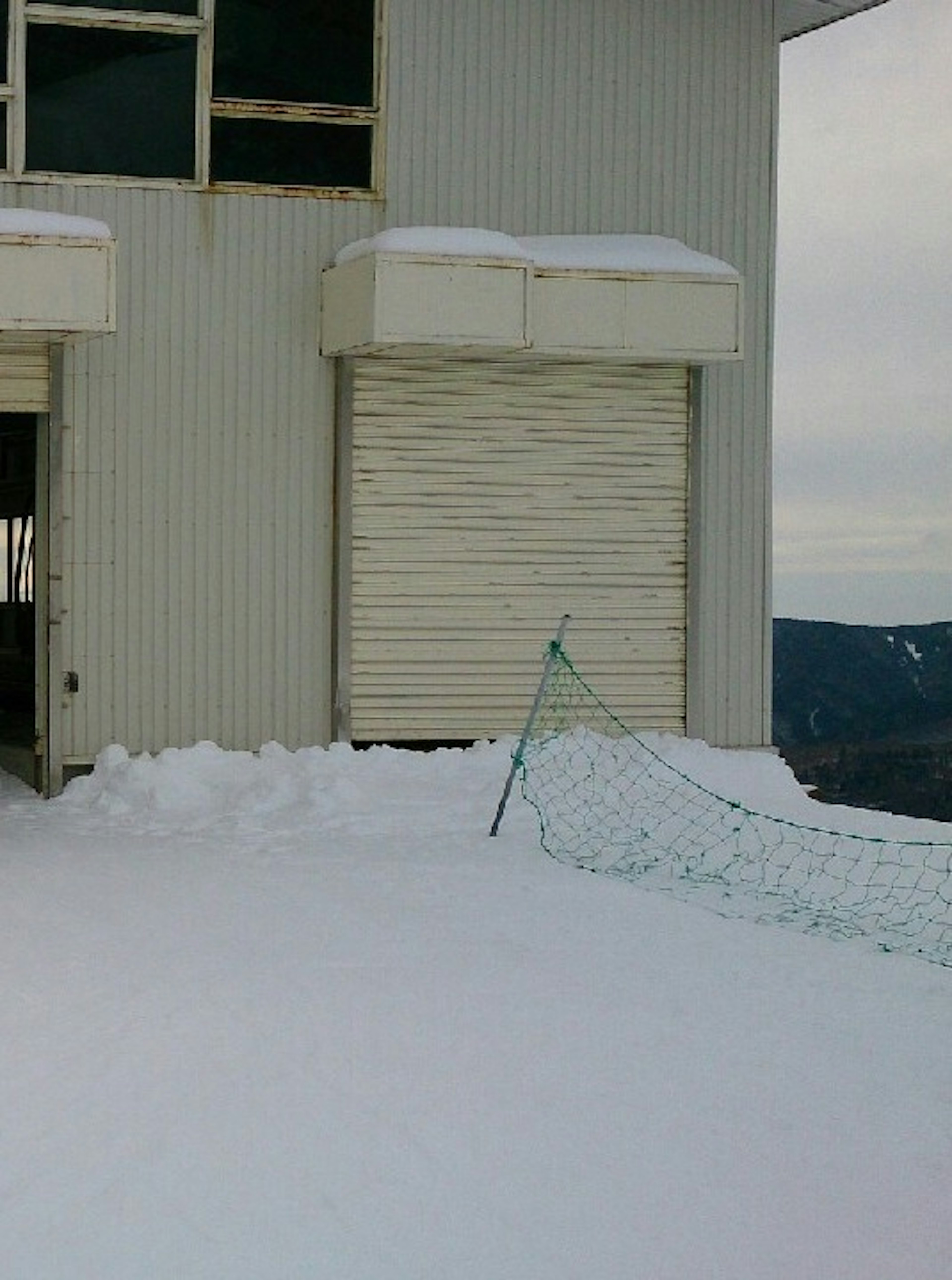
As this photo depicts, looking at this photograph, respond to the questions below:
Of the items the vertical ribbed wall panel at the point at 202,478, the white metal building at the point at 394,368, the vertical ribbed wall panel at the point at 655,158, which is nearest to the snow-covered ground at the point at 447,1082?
the vertical ribbed wall panel at the point at 202,478

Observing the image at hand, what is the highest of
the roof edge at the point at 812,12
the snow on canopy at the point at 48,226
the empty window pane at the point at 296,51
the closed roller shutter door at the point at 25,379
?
the roof edge at the point at 812,12

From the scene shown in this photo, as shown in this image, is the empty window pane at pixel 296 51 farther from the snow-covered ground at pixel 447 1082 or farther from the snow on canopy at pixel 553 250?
the snow-covered ground at pixel 447 1082

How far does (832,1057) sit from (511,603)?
7.95 metres

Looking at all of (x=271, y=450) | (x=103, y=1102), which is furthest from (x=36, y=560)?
(x=103, y=1102)

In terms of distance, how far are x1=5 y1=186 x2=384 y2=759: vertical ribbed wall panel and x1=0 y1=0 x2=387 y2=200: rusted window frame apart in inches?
3.5

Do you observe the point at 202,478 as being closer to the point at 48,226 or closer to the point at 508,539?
the point at 48,226

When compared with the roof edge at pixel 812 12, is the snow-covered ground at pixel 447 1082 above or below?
below

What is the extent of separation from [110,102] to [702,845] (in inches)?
265

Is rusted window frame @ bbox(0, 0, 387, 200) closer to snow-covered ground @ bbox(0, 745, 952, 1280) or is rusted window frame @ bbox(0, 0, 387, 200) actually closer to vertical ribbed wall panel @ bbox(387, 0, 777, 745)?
vertical ribbed wall panel @ bbox(387, 0, 777, 745)

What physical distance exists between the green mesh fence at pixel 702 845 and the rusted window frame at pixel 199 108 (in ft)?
13.0

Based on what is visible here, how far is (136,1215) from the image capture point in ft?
17.8

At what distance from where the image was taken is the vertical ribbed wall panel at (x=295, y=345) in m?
14.1

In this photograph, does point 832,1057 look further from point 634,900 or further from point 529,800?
point 529,800

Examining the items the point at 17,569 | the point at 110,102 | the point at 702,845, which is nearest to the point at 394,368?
the point at 110,102
